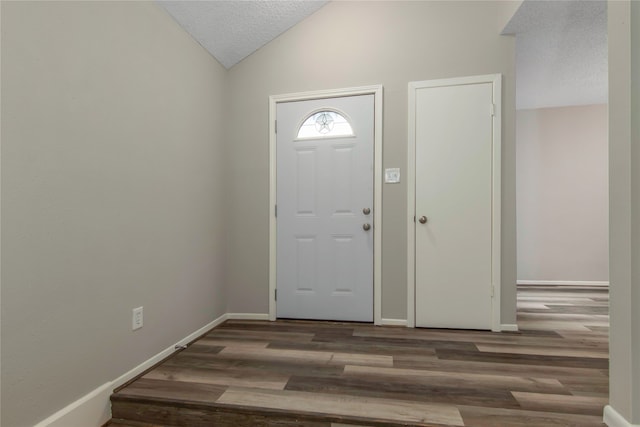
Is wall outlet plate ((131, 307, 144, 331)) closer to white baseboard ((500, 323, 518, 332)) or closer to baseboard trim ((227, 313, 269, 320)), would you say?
baseboard trim ((227, 313, 269, 320))

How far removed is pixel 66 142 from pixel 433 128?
242cm

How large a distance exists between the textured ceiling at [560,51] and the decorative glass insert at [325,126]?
1.42 meters

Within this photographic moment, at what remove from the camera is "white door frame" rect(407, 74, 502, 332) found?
8.14ft

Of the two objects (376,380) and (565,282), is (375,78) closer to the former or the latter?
(376,380)

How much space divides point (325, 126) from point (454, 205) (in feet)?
4.20

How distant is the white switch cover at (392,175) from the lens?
8.70 feet

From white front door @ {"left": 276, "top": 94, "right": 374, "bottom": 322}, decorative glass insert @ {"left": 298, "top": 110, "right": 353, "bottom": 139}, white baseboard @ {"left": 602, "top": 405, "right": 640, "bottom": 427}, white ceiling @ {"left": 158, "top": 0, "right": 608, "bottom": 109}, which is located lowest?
white baseboard @ {"left": 602, "top": 405, "right": 640, "bottom": 427}

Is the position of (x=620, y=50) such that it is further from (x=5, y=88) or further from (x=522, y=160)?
(x=522, y=160)

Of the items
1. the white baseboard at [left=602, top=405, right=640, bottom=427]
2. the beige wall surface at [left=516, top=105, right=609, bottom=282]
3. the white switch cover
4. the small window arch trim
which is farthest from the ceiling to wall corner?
the beige wall surface at [left=516, top=105, right=609, bottom=282]

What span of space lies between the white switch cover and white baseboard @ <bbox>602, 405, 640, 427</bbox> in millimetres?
1806

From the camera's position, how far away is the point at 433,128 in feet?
8.51

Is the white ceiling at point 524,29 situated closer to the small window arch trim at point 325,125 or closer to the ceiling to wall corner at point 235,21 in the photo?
the ceiling to wall corner at point 235,21

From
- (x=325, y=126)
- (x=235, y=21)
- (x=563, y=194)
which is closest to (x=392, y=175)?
(x=325, y=126)

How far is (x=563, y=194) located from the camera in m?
4.29
